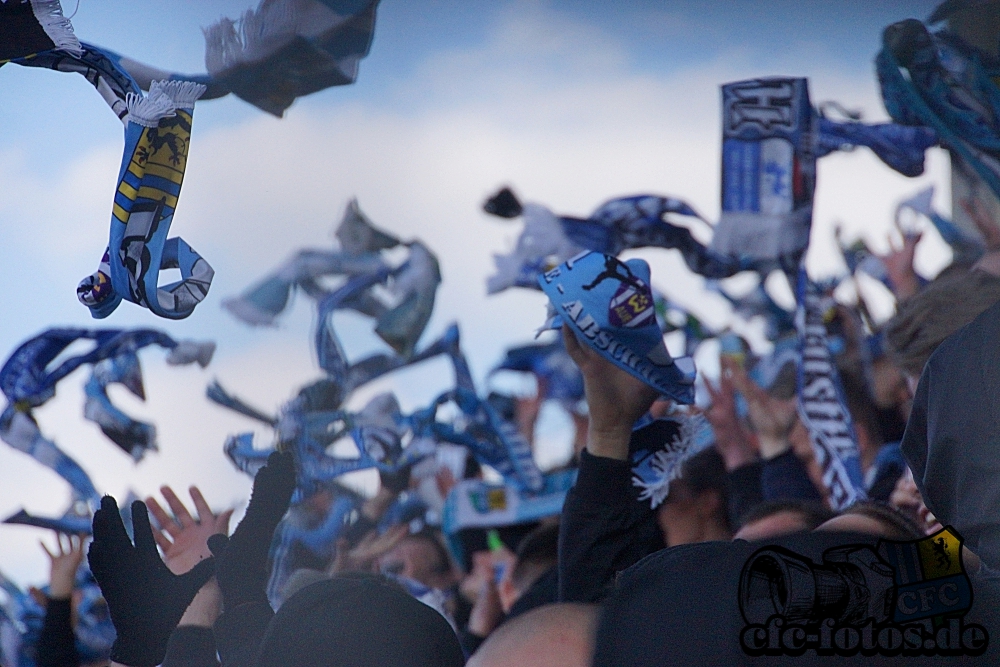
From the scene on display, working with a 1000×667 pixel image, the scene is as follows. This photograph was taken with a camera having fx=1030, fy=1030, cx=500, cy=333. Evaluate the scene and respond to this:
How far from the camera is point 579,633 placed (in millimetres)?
861

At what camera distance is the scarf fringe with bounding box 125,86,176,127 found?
60.8 inches

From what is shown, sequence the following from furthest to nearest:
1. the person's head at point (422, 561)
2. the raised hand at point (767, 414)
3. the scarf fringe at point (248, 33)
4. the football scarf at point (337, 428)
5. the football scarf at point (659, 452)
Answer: the person's head at point (422, 561), the raised hand at point (767, 414), the football scarf at point (659, 452), the football scarf at point (337, 428), the scarf fringe at point (248, 33)

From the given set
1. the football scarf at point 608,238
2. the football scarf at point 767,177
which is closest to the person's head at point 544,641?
the football scarf at point 767,177

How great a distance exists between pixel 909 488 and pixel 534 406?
6.12 feet

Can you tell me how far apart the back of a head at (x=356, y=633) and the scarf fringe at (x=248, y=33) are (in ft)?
2.86

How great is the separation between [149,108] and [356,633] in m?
0.85

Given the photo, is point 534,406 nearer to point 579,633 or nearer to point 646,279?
point 646,279

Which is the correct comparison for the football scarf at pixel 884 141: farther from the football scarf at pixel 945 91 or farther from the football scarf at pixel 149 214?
the football scarf at pixel 149 214

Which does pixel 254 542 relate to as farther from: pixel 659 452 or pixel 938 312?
pixel 938 312

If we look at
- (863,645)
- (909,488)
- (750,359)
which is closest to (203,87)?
(863,645)

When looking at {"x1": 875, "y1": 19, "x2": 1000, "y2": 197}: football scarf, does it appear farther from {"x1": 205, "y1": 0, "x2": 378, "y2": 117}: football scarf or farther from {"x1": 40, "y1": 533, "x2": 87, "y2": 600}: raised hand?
{"x1": 40, "y1": 533, "x2": 87, "y2": 600}: raised hand

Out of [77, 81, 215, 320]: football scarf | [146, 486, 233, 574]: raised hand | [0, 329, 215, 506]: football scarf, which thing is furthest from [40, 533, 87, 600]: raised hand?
[77, 81, 215, 320]: football scarf

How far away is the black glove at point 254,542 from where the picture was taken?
1.61 m

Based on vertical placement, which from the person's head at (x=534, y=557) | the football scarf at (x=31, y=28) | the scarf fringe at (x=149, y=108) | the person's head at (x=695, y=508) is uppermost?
the football scarf at (x=31, y=28)
